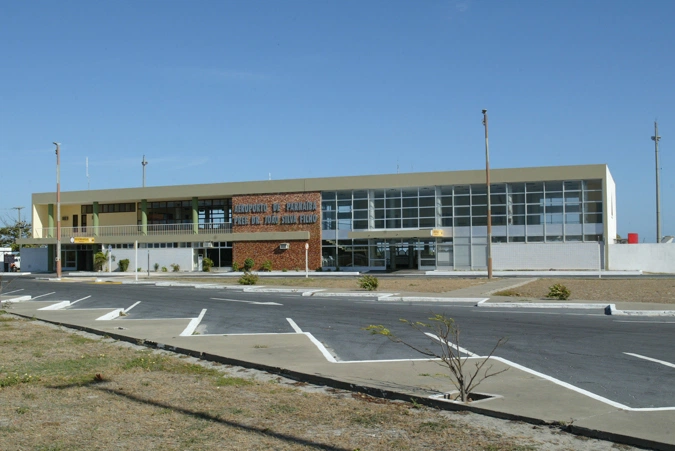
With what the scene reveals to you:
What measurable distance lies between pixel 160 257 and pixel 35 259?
16.4m

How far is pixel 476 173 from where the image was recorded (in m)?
51.5

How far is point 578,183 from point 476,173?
7474mm

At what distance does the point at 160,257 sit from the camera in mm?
60531

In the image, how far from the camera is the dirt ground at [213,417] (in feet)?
20.3

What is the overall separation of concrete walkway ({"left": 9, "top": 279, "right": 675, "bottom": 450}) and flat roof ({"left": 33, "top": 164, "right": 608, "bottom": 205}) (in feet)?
128

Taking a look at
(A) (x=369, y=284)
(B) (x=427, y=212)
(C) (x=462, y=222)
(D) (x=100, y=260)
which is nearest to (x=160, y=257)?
(D) (x=100, y=260)

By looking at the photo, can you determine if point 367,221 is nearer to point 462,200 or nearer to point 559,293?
point 462,200

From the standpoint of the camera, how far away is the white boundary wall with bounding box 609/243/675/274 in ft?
159

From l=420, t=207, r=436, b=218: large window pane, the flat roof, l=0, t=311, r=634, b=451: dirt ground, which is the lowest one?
l=0, t=311, r=634, b=451: dirt ground

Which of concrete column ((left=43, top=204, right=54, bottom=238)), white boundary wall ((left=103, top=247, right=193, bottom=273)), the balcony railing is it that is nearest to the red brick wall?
the balcony railing

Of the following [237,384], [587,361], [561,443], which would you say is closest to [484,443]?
[561,443]

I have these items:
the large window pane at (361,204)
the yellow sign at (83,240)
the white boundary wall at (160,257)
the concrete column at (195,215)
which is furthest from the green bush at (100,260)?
the large window pane at (361,204)

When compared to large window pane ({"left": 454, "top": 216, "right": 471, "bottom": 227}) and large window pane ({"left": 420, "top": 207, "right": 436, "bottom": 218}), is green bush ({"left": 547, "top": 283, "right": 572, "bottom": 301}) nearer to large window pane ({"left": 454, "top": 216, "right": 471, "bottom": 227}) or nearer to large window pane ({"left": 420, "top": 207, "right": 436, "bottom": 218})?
large window pane ({"left": 454, "top": 216, "right": 471, "bottom": 227})

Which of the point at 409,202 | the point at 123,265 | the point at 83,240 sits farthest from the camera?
the point at 83,240
